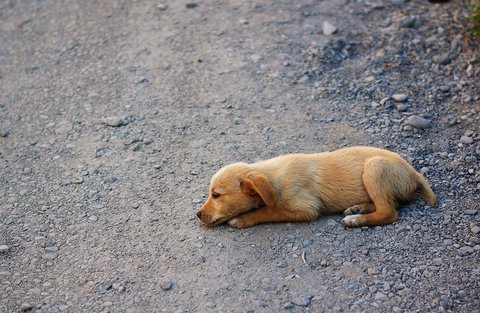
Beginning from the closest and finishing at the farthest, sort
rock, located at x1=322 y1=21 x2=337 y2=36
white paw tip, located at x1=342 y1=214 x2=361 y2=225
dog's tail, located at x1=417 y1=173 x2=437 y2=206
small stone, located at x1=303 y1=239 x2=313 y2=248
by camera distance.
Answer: small stone, located at x1=303 y1=239 x2=313 y2=248 < white paw tip, located at x1=342 y1=214 x2=361 y2=225 < dog's tail, located at x1=417 y1=173 x2=437 y2=206 < rock, located at x1=322 y1=21 x2=337 y2=36

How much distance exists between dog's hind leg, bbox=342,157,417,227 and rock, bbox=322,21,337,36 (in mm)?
3935

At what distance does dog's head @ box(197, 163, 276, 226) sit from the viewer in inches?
242

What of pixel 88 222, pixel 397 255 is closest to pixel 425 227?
pixel 397 255

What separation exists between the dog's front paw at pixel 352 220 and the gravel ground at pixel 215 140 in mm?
107

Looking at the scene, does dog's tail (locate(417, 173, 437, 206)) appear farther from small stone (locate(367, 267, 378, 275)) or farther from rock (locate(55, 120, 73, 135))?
rock (locate(55, 120, 73, 135))

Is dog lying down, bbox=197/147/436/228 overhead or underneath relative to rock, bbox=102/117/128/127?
overhead

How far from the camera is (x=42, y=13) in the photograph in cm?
1151

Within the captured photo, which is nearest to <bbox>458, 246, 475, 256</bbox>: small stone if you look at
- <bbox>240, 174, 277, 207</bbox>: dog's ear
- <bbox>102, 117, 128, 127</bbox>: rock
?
<bbox>240, 174, 277, 207</bbox>: dog's ear

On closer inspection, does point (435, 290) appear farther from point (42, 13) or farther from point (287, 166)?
point (42, 13)

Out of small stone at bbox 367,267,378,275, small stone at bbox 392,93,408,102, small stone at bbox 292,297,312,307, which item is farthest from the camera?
small stone at bbox 392,93,408,102

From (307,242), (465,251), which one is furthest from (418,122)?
(307,242)

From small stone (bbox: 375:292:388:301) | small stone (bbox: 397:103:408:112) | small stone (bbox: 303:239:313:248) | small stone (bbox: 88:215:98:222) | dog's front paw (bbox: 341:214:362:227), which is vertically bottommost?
small stone (bbox: 397:103:408:112)

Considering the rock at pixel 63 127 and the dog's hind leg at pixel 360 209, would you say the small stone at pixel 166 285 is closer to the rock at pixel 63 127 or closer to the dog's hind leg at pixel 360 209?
the dog's hind leg at pixel 360 209

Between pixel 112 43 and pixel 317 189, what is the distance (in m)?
5.37
